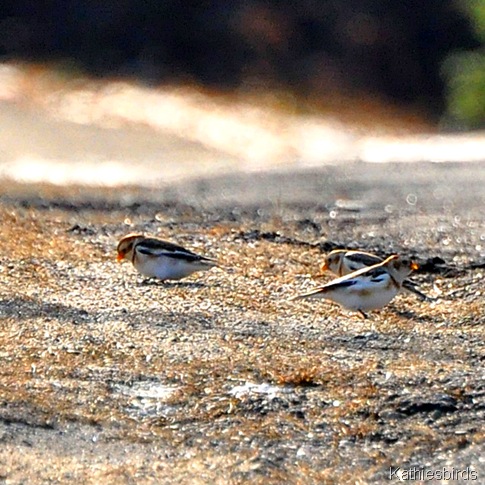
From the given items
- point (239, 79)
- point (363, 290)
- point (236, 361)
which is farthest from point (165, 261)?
point (239, 79)

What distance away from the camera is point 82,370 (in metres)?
7.76

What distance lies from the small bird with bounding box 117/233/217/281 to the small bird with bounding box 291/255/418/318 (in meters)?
1.09

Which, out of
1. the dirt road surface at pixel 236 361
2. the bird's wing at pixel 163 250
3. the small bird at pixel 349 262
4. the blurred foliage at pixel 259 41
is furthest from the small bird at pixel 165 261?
the blurred foliage at pixel 259 41

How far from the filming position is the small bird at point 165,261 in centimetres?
1012

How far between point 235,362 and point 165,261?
7.63 ft

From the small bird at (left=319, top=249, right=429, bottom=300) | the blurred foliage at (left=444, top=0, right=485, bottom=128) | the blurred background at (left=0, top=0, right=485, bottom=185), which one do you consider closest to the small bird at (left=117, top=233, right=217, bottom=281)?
the small bird at (left=319, top=249, right=429, bottom=300)

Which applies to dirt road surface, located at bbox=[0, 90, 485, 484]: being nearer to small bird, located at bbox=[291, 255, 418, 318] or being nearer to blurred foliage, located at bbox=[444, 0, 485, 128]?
small bird, located at bbox=[291, 255, 418, 318]

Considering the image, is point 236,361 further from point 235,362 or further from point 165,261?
point 165,261

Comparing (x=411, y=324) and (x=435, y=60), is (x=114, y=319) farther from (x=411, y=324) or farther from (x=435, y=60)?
(x=435, y=60)

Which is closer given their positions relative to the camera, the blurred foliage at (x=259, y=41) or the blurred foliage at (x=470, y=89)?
the blurred foliage at (x=470, y=89)

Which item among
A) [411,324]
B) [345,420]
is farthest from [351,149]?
[345,420]

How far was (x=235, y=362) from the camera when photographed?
25.9ft

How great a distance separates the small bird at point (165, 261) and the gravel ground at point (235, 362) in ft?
0.40

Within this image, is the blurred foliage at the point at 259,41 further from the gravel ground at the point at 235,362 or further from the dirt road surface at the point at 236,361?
the gravel ground at the point at 235,362
